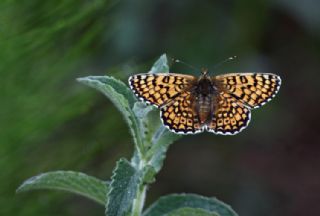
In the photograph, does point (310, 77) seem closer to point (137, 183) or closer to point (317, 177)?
point (317, 177)

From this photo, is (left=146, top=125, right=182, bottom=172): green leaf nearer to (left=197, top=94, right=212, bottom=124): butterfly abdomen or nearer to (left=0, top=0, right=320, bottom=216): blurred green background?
(left=197, top=94, right=212, bottom=124): butterfly abdomen

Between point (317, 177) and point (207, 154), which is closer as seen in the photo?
point (207, 154)

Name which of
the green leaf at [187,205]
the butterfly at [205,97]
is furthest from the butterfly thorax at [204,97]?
the green leaf at [187,205]

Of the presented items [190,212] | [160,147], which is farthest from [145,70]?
[190,212]

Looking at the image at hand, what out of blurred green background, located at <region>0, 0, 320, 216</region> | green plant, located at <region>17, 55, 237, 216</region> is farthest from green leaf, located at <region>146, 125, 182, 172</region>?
blurred green background, located at <region>0, 0, 320, 216</region>

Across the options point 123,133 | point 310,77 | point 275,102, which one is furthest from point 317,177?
point 123,133

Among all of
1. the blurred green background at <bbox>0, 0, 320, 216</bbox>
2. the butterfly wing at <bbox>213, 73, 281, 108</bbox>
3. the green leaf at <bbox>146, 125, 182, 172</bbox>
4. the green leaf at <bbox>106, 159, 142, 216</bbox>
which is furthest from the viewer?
the blurred green background at <bbox>0, 0, 320, 216</bbox>

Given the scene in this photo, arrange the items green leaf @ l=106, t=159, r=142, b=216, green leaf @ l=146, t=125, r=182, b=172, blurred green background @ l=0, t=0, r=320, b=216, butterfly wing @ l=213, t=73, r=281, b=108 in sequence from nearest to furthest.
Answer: green leaf @ l=106, t=159, r=142, b=216 < green leaf @ l=146, t=125, r=182, b=172 < butterfly wing @ l=213, t=73, r=281, b=108 < blurred green background @ l=0, t=0, r=320, b=216
